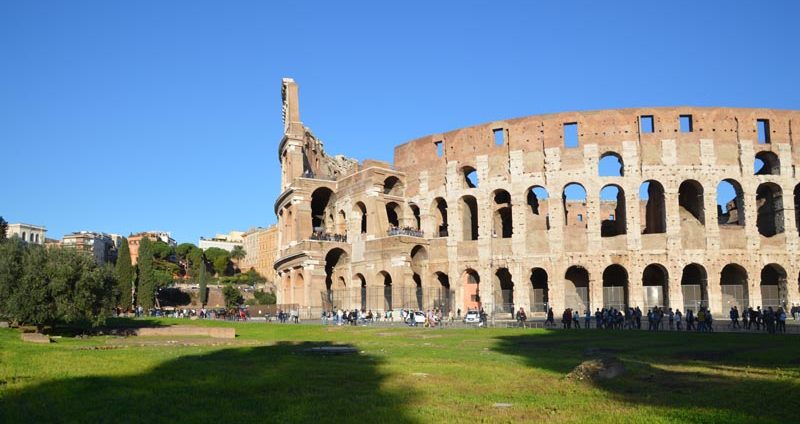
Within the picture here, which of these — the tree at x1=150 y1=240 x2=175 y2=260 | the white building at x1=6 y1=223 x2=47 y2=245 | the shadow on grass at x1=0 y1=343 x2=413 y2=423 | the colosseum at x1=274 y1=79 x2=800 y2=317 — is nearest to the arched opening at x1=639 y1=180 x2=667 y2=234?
Answer: the colosseum at x1=274 y1=79 x2=800 y2=317

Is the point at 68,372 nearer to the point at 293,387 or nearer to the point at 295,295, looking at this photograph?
the point at 293,387

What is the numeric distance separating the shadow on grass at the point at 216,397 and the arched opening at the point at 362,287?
116 ft

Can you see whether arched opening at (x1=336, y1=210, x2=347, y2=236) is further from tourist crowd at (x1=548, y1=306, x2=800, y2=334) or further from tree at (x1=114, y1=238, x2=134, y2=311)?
tree at (x1=114, y1=238, x2=134, y2=311)

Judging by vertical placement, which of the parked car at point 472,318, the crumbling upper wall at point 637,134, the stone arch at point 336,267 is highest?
the crumbling upper wall at point 637,134

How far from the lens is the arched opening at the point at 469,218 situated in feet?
153

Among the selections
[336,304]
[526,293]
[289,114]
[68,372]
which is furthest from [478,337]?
[289,114]

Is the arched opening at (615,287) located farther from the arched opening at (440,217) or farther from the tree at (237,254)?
the tree at (237,254)

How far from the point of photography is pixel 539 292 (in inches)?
1748

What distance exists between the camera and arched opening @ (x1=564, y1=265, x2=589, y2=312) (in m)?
42.8

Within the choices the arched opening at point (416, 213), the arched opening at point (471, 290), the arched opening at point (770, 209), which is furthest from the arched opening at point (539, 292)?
the arched opening at point (770, 209)

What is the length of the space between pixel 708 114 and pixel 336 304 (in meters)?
27.7

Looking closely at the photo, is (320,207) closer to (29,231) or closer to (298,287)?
(298,287)

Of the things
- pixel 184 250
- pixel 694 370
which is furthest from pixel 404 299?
pixel 184 250

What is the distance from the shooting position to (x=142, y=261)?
80062 millimetres
